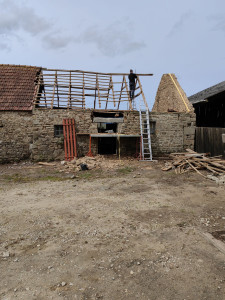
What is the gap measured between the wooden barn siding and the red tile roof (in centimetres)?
1057

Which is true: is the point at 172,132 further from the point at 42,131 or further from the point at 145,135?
the point at 42,131

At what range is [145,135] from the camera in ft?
41.5

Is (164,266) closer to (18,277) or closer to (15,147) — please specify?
(18,277)

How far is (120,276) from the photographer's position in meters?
2.76

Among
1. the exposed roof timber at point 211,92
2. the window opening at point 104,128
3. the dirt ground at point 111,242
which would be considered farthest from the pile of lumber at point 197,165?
the window opening at point 104,128

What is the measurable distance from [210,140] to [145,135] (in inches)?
151

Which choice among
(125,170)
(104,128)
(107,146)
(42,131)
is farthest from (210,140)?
(42,131)

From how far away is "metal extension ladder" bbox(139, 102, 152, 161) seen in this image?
39.1 feet

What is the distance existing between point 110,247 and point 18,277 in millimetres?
1430

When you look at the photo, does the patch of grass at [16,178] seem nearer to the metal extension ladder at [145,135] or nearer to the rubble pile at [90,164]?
the rubble pile at [90,164]

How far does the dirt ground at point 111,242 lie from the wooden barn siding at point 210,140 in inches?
201

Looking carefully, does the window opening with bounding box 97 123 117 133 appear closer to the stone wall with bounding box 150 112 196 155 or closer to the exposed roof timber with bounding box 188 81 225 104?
the stone wall with bounding box 150 112 196 155

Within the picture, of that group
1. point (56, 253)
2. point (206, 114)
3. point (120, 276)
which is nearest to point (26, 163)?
point (56, 253)

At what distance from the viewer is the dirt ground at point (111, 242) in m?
2.57
